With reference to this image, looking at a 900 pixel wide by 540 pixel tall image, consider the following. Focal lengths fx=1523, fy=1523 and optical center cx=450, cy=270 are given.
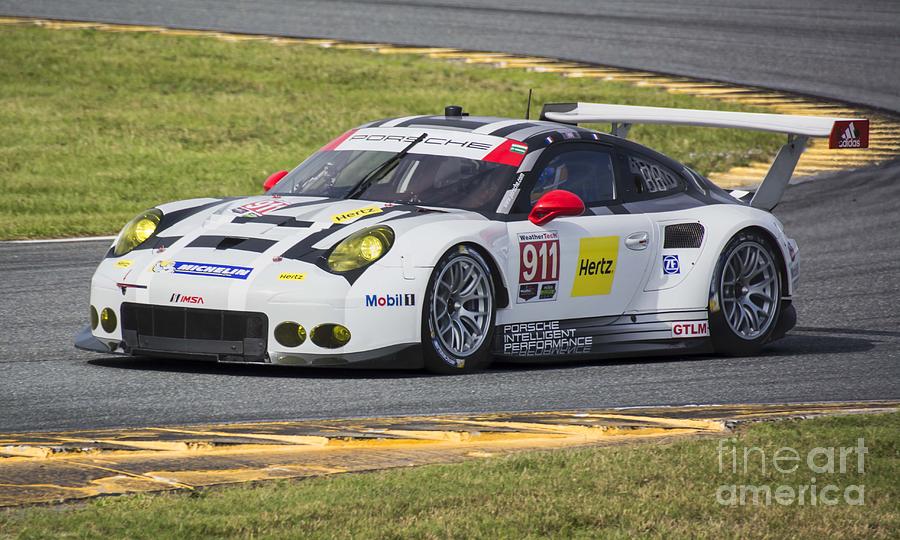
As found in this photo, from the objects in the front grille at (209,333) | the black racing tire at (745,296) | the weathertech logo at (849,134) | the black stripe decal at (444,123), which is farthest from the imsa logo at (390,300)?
the weathertech logo at (849,134)

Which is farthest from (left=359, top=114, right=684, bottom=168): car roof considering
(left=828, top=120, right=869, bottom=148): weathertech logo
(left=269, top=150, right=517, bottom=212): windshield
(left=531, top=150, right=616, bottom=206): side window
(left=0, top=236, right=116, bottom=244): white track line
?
(left=0, top=236, right=116, bottom=244): white track line

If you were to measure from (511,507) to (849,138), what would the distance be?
5.45 metres

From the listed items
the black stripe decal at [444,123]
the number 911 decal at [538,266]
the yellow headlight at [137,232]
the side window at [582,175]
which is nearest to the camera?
the yellow headlight at [137,232]

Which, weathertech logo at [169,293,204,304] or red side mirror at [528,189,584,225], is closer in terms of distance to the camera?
weathertech logo at [169,293,204,304]

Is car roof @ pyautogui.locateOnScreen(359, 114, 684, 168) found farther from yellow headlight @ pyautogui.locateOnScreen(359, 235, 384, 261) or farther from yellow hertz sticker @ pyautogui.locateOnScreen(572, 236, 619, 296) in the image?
yellow headlight @ pyautogui.locateOnScreen(359, 235, 384, 261)

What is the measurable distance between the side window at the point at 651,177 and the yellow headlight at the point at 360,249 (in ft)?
6.99

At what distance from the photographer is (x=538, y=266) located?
844 cm

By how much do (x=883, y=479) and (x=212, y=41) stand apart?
20.4m

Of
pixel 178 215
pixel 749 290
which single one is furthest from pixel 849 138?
pixel 178 215

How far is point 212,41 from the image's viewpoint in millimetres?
24781

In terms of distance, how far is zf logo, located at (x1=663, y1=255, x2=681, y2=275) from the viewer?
9172mm

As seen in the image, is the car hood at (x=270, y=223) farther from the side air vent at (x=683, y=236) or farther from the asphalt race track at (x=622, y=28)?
the asphalt race track at (x=622, y=28)

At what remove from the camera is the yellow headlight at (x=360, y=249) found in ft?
25.5

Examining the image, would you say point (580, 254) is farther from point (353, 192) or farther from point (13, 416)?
point (13, 416)
